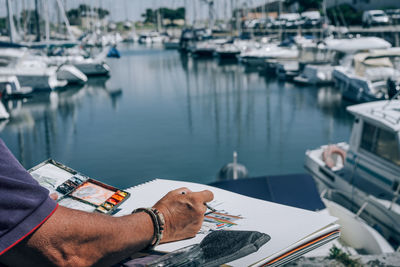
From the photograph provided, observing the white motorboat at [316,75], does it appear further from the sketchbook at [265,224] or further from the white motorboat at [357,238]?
the sketchbook at [265,224]

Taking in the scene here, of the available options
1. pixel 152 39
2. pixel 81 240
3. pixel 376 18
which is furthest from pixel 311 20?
pixel 81 240

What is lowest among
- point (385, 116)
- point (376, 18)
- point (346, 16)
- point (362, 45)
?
point (385, 116)

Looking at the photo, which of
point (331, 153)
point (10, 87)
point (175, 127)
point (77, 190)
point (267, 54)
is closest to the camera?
point (77, 190)

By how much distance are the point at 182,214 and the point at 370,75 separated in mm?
20026

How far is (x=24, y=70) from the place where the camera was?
26.2 metres

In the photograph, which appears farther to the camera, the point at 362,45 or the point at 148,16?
the point at 148,16

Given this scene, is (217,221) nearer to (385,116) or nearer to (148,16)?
(385,116)

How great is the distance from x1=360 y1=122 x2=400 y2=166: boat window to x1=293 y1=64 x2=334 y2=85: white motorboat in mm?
18708

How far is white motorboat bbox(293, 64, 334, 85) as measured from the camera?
25.3 m

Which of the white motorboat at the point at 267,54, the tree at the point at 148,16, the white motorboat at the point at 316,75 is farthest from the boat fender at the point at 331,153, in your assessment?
the tree at the point at 148,16

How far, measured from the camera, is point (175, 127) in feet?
55.1

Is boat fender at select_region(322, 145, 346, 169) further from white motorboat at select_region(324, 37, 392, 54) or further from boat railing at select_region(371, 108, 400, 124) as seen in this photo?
white motorboat at select_region(324, 37, 392, 54)

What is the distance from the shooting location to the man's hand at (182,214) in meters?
1.56

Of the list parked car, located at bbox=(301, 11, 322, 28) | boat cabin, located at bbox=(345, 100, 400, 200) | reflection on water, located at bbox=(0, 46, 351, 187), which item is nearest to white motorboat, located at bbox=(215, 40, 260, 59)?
parked car, located at bbox=(301, 11, 322, 28)
